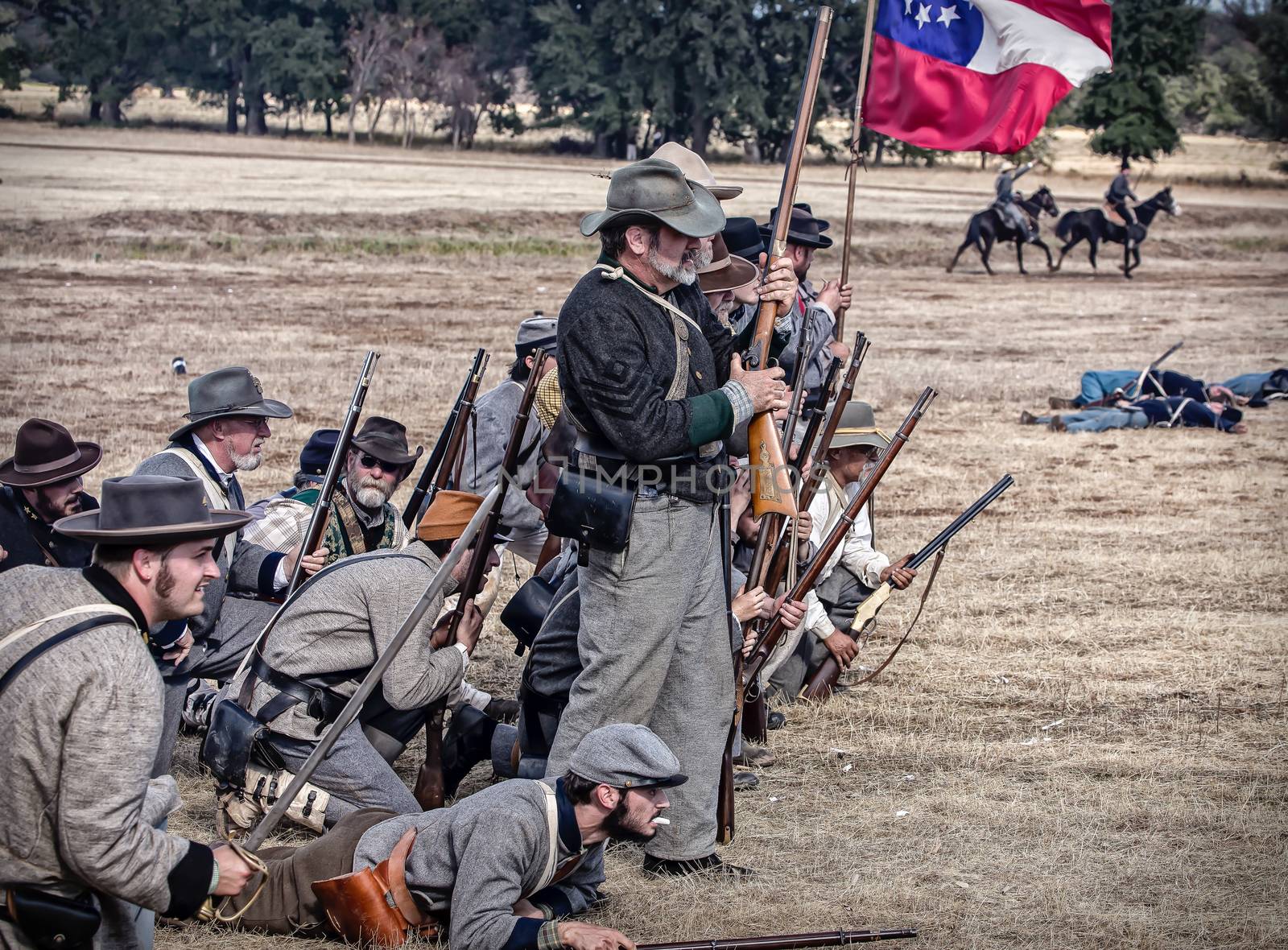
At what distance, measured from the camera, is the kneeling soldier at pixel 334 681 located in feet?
17.2

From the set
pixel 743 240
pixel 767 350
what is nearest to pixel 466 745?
pixel 767 350

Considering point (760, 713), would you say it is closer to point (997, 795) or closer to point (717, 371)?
point (997, 795)

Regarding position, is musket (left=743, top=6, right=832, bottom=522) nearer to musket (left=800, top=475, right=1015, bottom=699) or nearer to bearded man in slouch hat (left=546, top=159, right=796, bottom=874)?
bearded man in slouch hat (left=546, top=159, right=796, bottom=874)

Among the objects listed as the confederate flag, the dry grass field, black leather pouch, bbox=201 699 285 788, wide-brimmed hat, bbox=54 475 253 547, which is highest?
the confederate flag

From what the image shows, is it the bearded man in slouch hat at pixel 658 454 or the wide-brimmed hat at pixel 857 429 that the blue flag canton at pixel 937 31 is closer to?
the wide-brimmed hat at pixel 857 429

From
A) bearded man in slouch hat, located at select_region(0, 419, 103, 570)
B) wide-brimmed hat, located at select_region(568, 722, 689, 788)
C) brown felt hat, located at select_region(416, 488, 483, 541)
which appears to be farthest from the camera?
bearded man in slouch hat, located at select_region(0, 419, 103, 570)

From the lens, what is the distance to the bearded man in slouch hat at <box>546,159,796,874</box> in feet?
15.8

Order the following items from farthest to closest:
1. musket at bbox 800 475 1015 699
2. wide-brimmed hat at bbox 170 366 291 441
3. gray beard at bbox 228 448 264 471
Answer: musket at bbox 800 475 1015 699, gray beard at bbox 228 448 264 471, wide-brimmed hat at bbox 170 366 291 441

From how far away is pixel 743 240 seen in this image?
23.8 ft

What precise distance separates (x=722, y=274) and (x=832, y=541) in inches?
59.9

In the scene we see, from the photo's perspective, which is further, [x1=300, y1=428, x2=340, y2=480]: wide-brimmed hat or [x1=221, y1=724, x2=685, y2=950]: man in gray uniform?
[x1=300, y1=428, x2=340, y2=480]: wide-brimmed hat

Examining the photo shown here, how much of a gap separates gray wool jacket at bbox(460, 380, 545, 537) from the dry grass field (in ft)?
2.95

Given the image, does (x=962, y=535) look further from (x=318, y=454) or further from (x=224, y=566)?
(x=224, y=566)

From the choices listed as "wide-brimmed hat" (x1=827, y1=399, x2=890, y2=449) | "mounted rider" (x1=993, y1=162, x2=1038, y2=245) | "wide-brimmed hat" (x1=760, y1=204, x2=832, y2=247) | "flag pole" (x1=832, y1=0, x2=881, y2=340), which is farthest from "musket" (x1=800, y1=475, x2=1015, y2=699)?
"mounted rider" (x1=993, y1=162, x2=1038, y2=245)
